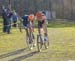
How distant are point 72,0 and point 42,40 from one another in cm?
3588

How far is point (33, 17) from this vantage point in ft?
60.0

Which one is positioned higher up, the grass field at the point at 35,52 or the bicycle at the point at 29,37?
the bicycle at the point at 29,37

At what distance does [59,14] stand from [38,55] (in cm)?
3213

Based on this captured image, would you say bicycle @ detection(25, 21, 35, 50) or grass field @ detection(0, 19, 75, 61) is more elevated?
bicycle @ detection(25, 21, 35, 50)

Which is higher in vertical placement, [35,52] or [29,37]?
[29,37]

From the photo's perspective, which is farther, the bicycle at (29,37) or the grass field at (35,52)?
the bicycle at (29,37)

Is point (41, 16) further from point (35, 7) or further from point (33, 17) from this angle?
point (35, 7)

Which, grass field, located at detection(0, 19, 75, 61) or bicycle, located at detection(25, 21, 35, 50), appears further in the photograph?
bicycle, located at detection(25, 21, 35, 50)

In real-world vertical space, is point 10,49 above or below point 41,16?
below

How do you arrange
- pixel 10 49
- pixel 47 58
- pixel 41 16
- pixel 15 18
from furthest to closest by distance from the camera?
1. pixel 15 18
2. pixel 10 49
3. pixel 41 16
4. pixel 47 58

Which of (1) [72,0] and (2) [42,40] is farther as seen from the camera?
(1) [72,0]

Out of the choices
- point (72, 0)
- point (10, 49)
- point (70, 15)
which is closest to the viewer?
point (10, 49)

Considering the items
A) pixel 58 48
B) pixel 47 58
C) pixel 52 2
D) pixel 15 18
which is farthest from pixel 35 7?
pixel 47 58

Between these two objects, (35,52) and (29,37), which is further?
(29,37)
